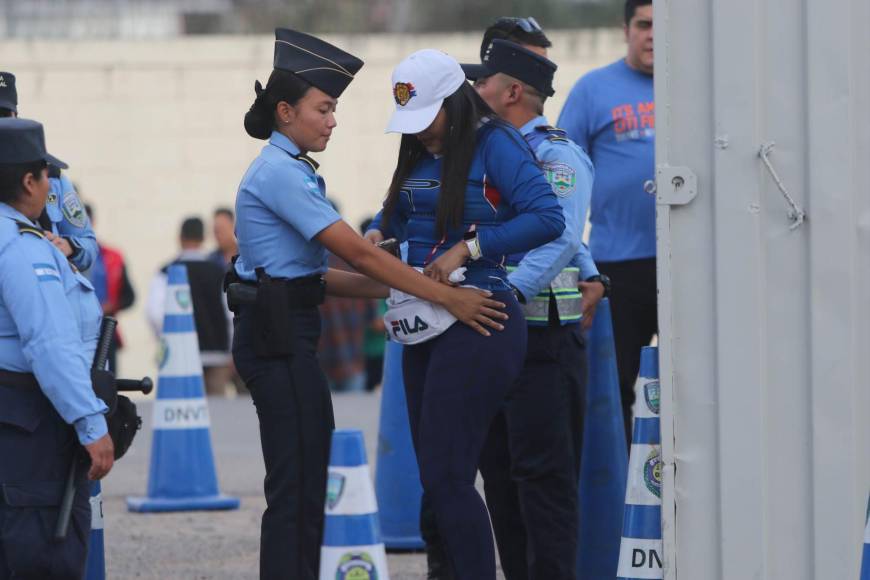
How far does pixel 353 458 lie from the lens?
13.9 feet

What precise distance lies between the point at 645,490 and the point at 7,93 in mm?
2914

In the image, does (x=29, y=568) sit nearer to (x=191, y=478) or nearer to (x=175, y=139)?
(x=191, y=478)

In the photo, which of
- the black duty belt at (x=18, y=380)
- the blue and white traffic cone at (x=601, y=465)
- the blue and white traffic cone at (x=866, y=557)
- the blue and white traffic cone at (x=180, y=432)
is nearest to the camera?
the blue and white traffic cone at (x=866, y=557)

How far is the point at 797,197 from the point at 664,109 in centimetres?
43

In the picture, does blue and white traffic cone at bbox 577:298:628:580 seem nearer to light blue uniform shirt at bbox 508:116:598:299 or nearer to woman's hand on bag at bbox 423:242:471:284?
light blue uniform shirt at bbox 508:116:598:299

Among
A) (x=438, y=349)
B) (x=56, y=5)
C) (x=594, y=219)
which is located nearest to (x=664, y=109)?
(x=438, y=349)

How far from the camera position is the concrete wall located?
18656mm

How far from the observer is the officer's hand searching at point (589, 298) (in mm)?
6137

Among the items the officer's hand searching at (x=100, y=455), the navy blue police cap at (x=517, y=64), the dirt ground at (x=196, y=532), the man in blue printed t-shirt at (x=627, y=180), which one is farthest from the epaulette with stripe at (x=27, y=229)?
the man in blue printed t-shirt at (x=627, y=180)

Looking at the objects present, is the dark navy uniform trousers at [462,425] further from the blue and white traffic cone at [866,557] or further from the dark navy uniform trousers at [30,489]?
the blue and white traffic cone at [866,557]

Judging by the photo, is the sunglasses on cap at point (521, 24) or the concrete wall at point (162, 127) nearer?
the sunglasses on cap at point (521, 24)

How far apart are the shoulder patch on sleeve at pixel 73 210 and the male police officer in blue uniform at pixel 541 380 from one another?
5.39ft

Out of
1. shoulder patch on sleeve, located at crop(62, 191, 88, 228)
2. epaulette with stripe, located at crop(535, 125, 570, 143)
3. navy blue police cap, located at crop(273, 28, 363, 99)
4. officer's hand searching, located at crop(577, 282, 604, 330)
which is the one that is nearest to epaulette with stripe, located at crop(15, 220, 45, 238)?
Answer: navy blue police cap, located at crop(273, 28, 363, 99)

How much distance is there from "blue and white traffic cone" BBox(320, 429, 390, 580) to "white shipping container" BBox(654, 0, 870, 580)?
2.78 ft
